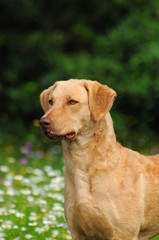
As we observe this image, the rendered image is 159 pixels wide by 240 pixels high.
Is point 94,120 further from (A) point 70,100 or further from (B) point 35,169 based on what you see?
(B) point 35,169

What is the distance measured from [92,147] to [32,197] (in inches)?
95.1

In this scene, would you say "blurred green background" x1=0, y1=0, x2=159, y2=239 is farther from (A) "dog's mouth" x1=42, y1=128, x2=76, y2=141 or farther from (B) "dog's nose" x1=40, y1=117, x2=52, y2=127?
(B) "dog's nose" x1=40, y1=117, x2=52, y2=127

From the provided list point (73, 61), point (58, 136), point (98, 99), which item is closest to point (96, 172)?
point (58, 136)

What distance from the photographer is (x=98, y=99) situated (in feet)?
13.3

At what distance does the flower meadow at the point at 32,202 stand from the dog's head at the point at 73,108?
1611 mm

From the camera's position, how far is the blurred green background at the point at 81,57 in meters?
9.34

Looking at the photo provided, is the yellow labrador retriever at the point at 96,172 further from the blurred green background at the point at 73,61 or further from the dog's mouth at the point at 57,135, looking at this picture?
the blurred green background at the point at 73,61

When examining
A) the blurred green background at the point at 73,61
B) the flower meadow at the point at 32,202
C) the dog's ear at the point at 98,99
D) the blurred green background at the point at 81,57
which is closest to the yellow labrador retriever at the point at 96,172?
the dog's ear at the point at 98,99

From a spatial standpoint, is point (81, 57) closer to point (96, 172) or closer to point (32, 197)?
point (32, 197)

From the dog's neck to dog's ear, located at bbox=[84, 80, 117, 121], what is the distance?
0.12 metres

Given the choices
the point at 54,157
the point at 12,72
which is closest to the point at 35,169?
the point at 54,157

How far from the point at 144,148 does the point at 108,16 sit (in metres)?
3.91

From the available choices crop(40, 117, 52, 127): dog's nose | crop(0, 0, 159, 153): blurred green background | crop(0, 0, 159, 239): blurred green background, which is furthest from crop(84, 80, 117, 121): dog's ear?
crop(0, 0, 159, 153): blurred green background

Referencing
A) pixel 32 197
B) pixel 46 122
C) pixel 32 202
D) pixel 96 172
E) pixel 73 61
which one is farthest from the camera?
pixel 73 61
